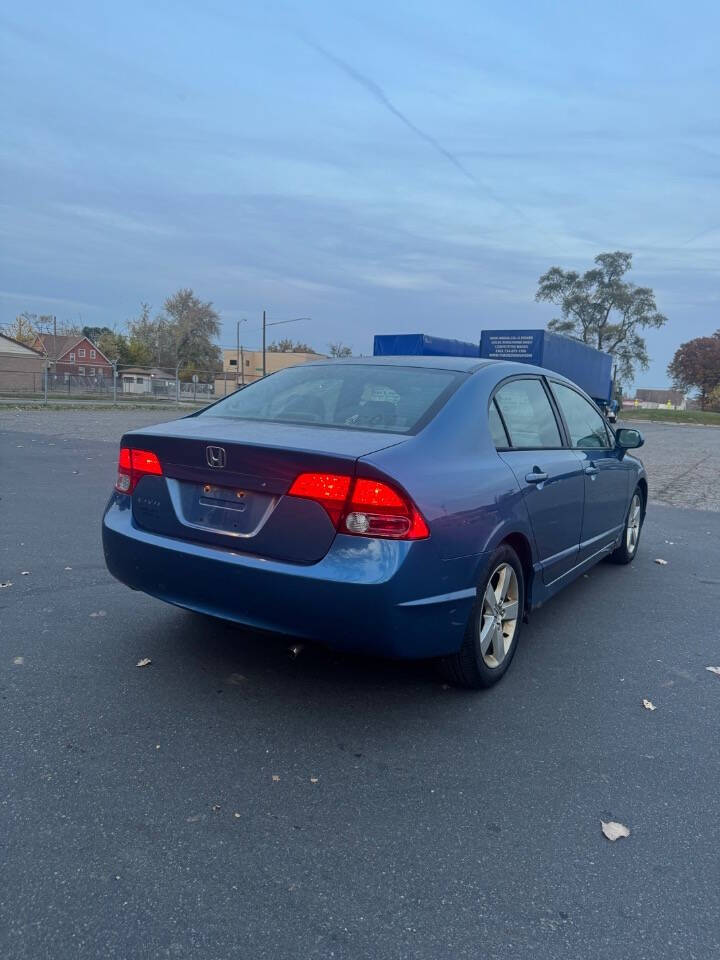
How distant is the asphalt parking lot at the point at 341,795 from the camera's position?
2.10 m

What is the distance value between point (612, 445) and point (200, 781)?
4.12 metres

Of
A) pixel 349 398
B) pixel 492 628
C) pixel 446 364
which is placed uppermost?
pixel 446 364

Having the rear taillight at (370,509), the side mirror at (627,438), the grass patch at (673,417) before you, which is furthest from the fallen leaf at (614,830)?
the grass patch at (673,417)

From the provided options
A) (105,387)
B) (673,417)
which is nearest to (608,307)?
(673,417)

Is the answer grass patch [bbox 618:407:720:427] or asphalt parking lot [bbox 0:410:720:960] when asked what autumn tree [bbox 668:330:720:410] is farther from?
asphalt parking lot [bbox 0:410:720:960]

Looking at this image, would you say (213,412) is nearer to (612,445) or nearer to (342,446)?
(342,446)

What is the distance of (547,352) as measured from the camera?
68.6 ft

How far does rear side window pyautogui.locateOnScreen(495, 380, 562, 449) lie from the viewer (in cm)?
410

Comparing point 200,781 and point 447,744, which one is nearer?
point 200,781

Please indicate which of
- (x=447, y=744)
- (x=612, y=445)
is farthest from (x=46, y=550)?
(x=612, y=445)

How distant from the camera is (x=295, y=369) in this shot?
15.0 feet

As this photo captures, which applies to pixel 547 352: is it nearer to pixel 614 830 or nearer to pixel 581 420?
pixel 581 420

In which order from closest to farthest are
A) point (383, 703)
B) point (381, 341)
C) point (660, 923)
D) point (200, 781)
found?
point (660, 923) → point (200, 781) → point (383, 703) → point (381, 341)

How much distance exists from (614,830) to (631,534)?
433cm
